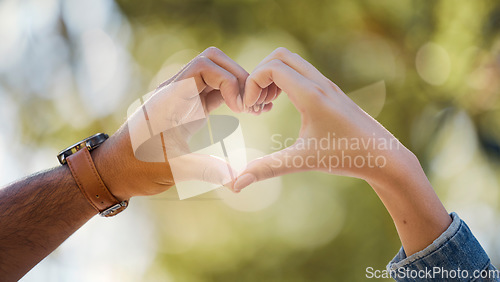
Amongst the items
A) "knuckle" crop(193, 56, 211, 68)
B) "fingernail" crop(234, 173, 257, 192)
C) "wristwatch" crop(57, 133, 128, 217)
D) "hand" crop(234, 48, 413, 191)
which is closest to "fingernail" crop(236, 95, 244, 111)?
"knuckle" crop(193, 56, 211, 68)

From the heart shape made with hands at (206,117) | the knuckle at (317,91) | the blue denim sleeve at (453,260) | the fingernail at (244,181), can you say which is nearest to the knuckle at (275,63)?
the heart shape made with hands at (206,117)

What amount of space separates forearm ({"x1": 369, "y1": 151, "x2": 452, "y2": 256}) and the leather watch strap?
36.7 inches

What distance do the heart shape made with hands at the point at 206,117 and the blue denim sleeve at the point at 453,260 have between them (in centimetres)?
40

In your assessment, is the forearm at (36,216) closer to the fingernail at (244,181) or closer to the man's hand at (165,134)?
the man's hand at (165,134)

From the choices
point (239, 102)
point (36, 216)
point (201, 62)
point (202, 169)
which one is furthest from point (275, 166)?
point (36, 216)

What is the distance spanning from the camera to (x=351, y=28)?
3.91 metres

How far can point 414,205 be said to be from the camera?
111 centimetres

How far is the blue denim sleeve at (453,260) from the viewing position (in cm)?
105

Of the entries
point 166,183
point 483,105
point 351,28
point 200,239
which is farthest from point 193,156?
point 483,105

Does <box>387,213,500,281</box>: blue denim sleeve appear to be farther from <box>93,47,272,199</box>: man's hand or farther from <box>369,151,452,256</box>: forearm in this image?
<box>93,47,272,199</box>: man's hand

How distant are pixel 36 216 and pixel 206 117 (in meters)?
0.73

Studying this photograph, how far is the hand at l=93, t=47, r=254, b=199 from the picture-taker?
1471 mm

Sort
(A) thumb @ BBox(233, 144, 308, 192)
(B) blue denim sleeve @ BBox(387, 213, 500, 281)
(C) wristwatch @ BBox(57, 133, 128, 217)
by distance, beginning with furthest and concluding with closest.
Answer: (C) wristwatch @ BBox(57, 133, 128, 217), (A) thumb @ BBox(233, 144, 308, 192), (B) blue denim sleeve @ BBox(387, 213, 500, 281)

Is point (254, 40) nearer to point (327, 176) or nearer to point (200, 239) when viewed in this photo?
point (327, 176)
